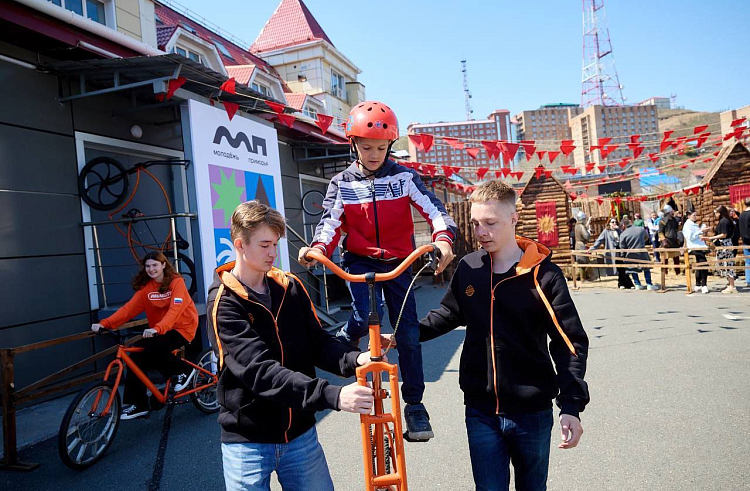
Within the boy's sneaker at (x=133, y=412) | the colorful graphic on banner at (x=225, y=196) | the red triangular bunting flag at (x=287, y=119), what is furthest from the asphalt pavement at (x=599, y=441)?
the red triangular bunting flag at (x=287, y=119)

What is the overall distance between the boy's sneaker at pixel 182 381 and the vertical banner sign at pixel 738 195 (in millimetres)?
17912

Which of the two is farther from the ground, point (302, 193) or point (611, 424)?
point (302, 193)

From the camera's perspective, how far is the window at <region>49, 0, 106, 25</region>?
1066 cm

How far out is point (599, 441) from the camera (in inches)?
170

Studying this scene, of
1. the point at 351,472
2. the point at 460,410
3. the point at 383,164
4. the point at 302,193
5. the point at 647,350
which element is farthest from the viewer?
the point at 302,193

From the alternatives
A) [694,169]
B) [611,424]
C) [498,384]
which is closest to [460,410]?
[611,424]

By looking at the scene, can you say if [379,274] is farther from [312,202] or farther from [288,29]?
[288,29]

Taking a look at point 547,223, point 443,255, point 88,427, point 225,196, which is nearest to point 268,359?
point 443,255

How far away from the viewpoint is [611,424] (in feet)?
15.3

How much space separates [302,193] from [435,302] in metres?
4.83

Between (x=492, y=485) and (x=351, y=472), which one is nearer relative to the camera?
(x=492, y=485)

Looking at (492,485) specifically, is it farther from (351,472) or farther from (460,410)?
(460,410)

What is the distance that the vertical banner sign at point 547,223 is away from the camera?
58.7 feet

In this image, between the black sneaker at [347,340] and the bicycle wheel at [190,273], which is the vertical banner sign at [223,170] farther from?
the black sneaker at [347,340]
